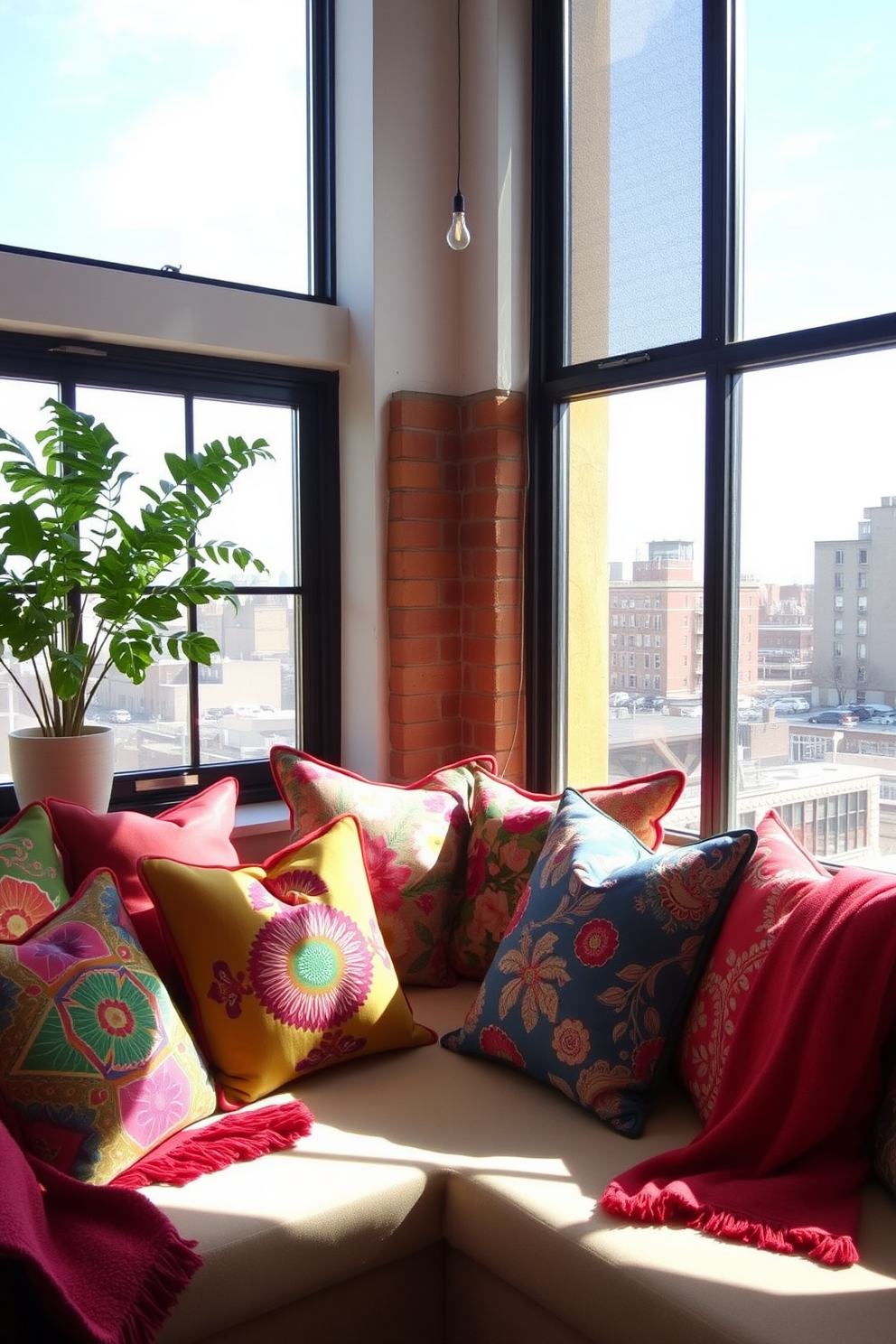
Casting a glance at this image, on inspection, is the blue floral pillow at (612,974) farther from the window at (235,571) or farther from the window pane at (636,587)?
the window at (235,571)

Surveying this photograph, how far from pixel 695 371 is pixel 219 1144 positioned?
6.48 ft

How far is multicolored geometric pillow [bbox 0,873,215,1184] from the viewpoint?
1.72 m

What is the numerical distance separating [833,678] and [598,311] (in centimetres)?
121

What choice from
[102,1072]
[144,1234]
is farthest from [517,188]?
[144,1234]

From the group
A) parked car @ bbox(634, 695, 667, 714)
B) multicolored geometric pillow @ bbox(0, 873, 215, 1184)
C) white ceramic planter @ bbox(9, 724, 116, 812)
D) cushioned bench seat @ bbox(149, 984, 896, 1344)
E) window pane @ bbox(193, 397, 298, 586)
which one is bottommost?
cushioned bench seat @ bbox(149, 984, 896, 1344)

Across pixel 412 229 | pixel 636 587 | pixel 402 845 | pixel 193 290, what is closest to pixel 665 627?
pixel 636 587

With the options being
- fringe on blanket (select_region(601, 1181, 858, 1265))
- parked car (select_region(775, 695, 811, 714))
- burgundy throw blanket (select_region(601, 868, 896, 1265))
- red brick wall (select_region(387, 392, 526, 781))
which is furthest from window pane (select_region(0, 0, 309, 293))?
fringe on blanket (select_region(601, 1181, 858, 1265))

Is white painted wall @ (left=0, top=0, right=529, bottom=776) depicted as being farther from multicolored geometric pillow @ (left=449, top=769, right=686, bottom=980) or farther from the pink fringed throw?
the pink fringed throw

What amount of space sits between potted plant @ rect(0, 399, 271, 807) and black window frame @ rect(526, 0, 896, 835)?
881mm

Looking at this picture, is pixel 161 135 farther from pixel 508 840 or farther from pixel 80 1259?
pixel 80 1259

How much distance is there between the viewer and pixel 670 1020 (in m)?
1.99

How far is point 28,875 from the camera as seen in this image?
204cm

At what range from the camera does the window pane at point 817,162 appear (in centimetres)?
233

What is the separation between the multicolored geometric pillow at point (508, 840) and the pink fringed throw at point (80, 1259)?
105cm
